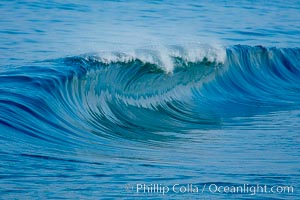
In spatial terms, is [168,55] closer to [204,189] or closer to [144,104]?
[144,104]

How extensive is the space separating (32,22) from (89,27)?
3.75ft

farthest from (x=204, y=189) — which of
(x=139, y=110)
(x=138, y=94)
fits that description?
(x=138, y=94)

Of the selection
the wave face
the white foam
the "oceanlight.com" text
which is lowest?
the "oceanlight.com" text

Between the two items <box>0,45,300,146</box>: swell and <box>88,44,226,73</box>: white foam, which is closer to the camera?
<box>0,45,300,146</box>: swell

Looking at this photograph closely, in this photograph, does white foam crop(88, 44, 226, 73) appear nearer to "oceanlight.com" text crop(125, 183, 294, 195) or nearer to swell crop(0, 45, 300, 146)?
swell crop(0, 45, 300, 146)

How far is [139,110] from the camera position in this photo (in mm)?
10219

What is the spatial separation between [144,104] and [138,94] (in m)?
0.40

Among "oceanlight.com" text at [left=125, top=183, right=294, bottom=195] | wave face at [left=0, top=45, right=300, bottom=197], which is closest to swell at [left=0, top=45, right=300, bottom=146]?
wave face at [left=0, top=45, right=300, bottom=197]

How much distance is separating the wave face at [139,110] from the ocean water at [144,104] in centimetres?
2

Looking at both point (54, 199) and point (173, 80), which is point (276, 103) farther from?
point (54, 199)

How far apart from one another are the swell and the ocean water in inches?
0.9

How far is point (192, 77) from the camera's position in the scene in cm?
1257

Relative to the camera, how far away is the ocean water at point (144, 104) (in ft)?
20.2

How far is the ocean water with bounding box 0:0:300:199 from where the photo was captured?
242 inches
